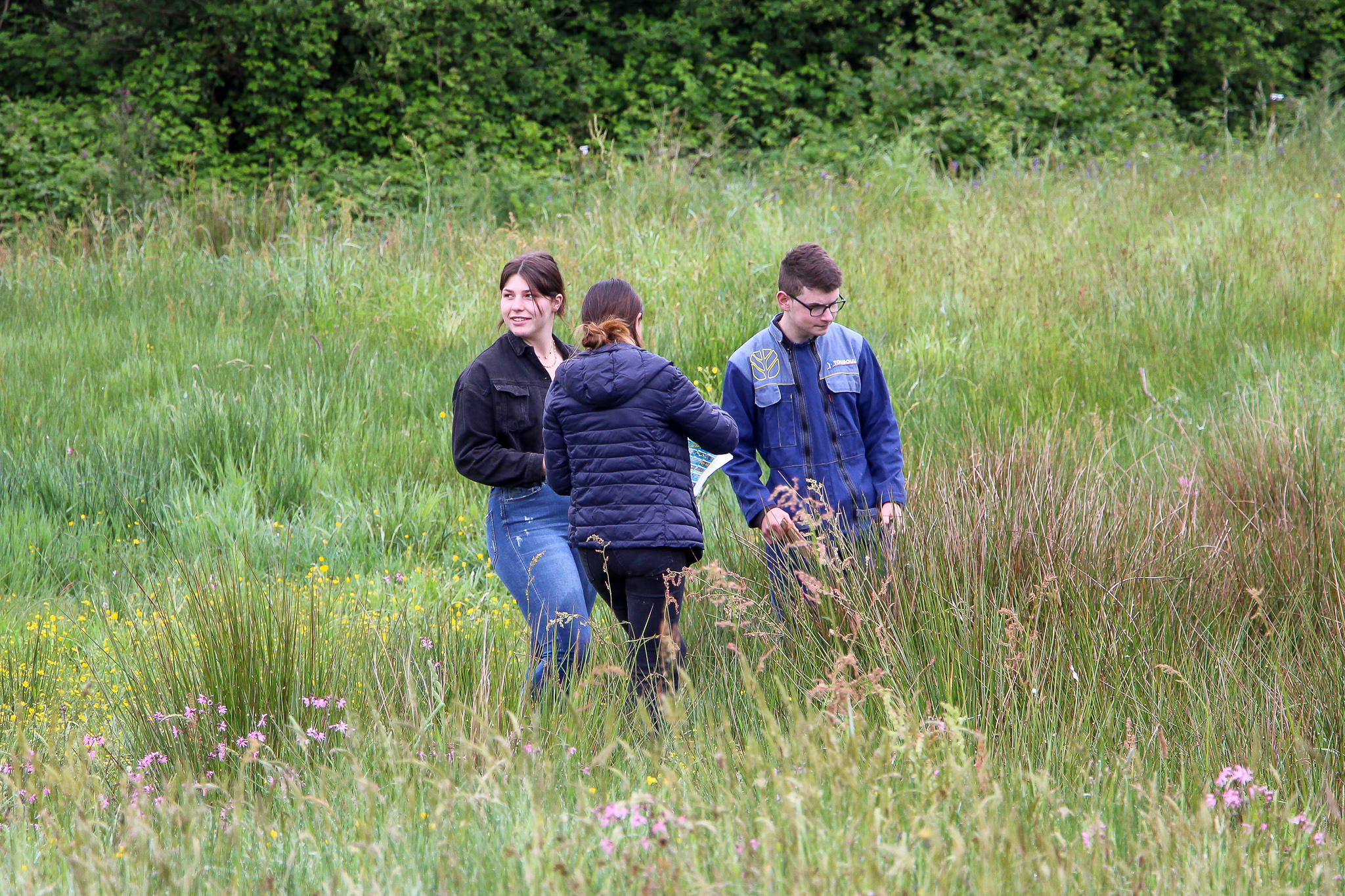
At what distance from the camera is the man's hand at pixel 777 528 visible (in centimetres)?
367

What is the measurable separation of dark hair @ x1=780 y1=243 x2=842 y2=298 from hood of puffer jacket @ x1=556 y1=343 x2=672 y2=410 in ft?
1.91

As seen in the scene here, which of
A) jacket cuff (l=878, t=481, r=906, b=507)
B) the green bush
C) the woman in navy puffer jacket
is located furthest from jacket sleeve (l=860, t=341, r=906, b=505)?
the green bush

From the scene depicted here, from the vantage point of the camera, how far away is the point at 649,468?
11.6 feet

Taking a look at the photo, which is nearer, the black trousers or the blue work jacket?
the black trousers

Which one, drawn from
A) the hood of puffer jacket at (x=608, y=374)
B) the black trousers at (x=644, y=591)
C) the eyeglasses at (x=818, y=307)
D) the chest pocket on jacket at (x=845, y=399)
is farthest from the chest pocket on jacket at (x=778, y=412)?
the black trousers at (x=644, y=591)

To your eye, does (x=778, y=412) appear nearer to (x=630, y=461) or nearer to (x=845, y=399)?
(x=845, y=399)

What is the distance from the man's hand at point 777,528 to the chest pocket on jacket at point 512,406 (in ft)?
2.97

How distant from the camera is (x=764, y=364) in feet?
12.9

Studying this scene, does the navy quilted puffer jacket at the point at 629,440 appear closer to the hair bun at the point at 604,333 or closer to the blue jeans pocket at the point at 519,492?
the hair bun at the point at 604,333

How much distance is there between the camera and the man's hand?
3.67 metres

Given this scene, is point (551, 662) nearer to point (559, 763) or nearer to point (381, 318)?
point (559, 763)

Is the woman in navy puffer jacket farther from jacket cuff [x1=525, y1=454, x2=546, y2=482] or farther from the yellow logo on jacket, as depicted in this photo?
the yellow logo on jacket

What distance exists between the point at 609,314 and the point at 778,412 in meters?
0.74

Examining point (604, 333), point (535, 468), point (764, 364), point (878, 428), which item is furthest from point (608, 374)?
point (878, 428)
